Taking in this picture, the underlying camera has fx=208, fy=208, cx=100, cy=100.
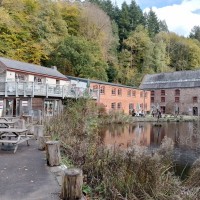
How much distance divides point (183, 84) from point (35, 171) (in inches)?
1619

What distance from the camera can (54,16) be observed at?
3531 centimetres

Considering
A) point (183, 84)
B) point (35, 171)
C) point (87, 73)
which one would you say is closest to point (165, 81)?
point (183, 84)

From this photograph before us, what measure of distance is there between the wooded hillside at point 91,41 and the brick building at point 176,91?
485 cm

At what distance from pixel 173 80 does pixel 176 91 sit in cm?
260

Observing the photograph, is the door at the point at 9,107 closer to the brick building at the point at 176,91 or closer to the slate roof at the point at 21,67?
the slate roof at the point at 21,67

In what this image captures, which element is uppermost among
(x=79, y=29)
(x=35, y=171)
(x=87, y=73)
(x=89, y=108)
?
(x=79, y=29)

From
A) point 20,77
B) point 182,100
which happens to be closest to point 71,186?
point 20,77

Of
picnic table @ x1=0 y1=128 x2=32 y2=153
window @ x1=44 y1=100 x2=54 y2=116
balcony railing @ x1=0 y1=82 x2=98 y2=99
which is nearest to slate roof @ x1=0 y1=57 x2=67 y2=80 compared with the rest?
balcony railing @ x1=0 y1=82 x2=98 y2=99

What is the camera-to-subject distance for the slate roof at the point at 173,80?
135ft

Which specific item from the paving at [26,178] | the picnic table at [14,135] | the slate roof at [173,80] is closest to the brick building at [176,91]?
the slate roof at [173,80]

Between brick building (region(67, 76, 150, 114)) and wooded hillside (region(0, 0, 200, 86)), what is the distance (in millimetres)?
4463

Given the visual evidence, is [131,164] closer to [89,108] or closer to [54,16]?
[89,108]

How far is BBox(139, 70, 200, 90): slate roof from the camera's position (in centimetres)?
4116

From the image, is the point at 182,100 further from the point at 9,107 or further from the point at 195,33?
the point at 195,33
